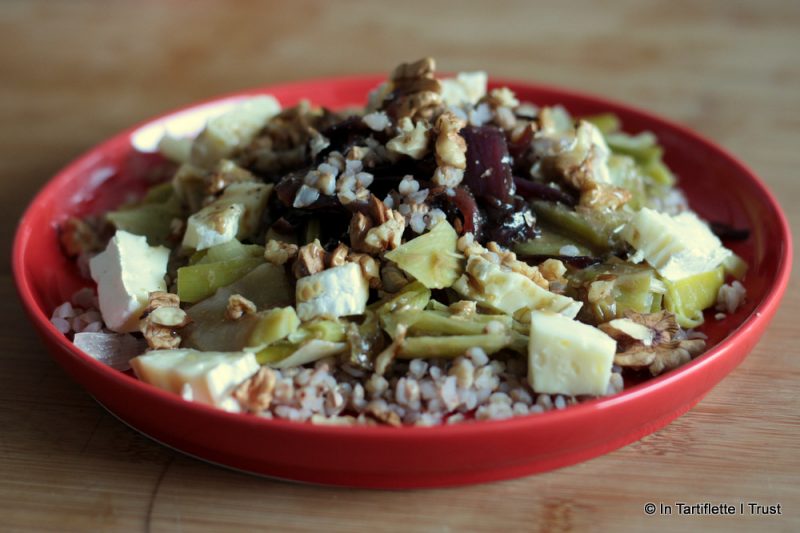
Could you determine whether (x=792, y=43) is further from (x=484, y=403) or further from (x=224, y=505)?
(x=224, y=505)

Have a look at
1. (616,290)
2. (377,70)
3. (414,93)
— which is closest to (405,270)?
(616,290)

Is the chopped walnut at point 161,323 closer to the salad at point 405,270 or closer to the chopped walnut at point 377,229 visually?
the salad at point 405,270

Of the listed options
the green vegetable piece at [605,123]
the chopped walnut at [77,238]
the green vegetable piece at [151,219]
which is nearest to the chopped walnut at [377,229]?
the green vegetable piece at [151,219]

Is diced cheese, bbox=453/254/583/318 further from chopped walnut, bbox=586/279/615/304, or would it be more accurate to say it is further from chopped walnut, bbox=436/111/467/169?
chopped walnut, bbox=436/111/467/169

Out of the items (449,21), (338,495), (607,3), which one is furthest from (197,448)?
(607,3)

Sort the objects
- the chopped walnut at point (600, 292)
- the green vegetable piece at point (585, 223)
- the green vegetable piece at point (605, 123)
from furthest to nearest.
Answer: the green vegetable piece at point (605, 123) < the green vegetable piece at point (585, 223) < the chopped walnut at point (600, 292)
